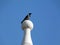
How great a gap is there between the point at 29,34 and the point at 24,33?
50cm

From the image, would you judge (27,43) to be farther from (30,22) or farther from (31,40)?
(30,22)

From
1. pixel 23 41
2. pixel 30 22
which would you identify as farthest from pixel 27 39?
pixel 30 22

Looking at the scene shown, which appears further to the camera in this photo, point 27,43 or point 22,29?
point 22,29

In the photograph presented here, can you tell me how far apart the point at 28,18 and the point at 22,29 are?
1185 millimetres

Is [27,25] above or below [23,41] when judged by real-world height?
above

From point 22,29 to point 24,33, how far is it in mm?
820

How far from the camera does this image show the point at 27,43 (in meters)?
21.6

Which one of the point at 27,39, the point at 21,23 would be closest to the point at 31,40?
the point at 27,39

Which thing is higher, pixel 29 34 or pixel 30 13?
pixel 30 13

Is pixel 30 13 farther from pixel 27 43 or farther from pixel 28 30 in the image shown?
pixel 27 43

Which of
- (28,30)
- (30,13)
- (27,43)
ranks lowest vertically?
(27,43)

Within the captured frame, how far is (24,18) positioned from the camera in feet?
77.9

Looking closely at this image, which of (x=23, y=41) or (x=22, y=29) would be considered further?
(x=22, y=29)

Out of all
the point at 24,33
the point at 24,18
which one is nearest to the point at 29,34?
the point at 24,33
